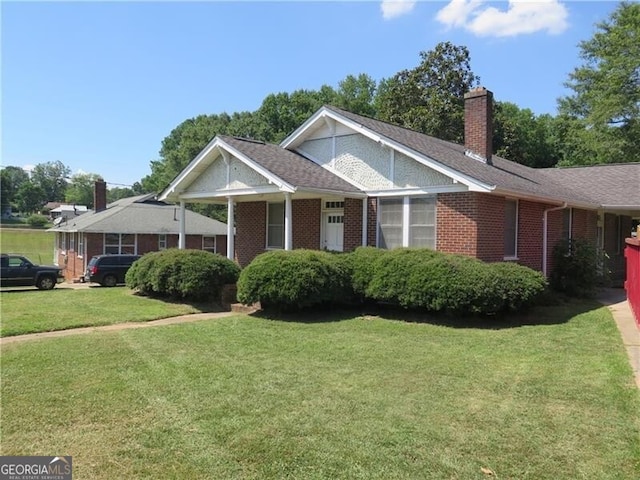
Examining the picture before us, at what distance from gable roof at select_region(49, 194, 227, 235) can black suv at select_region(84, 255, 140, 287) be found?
6.24 metres

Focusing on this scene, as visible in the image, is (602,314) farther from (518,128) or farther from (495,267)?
(518,128)

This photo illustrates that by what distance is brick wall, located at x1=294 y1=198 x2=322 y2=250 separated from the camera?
16.1 m

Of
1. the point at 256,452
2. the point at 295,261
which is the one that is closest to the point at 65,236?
the point at 295,261

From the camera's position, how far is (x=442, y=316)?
11.3m

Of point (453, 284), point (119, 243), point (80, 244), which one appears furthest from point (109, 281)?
point (453, 284)

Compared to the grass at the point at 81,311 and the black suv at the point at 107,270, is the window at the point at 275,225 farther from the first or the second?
the black suv at the point at 107,270

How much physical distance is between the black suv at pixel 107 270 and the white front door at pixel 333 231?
44.8 ft

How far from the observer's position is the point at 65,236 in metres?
37.4

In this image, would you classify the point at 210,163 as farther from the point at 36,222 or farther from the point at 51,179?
the point at 51,179

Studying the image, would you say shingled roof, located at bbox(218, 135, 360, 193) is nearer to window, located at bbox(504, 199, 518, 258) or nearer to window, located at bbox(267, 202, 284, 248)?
window, located at bbox(267, 202, 284, 248)

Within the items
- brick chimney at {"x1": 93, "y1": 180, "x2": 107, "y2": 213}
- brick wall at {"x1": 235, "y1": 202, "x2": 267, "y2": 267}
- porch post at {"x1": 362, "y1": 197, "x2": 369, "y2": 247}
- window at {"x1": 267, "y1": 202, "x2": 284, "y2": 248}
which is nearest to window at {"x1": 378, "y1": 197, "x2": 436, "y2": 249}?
porch post at {"x1": 362, "y1": 197, "x2": 369, "y2": 247}

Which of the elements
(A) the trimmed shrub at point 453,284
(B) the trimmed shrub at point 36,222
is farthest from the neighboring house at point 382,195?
(B) the trimmed shrub at point 36,222

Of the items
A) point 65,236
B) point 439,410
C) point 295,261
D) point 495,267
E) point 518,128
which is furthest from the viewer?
point 518,128

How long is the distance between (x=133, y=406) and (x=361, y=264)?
25.3ft
